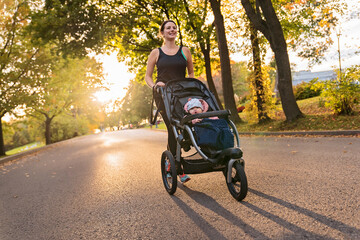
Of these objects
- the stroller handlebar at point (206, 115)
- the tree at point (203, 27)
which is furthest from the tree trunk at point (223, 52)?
the stroller handlebar at point (206, 115)

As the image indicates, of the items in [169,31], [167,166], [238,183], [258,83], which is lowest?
[238,183]

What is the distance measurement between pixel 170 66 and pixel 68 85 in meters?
23.6

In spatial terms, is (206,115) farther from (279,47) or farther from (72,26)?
(72,26)

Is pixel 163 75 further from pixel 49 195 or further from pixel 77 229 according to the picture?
pixel 49 195

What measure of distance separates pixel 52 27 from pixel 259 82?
33.6 ft

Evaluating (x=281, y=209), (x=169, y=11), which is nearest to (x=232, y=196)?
(x=281, y=209)

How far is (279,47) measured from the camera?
38.1 feet

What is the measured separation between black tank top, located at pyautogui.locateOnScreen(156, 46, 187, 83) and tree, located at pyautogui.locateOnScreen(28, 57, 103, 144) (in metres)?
13.0

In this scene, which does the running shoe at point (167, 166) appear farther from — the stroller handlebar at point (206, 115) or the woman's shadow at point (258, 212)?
the stroller handlebar at point (206, 115)

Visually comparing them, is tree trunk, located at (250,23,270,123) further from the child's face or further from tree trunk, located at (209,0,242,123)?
the child's face

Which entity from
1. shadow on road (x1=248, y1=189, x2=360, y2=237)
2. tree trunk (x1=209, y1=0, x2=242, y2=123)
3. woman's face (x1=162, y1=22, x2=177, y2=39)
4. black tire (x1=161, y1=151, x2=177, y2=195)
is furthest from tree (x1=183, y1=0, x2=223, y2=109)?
shadow on road (x1=248, y1=189, x2=360, y2=237)

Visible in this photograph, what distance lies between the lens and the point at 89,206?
4371 mm

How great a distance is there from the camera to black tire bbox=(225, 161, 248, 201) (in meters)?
3.46

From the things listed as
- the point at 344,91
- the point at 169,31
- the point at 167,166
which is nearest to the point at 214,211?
the point at 167,166
